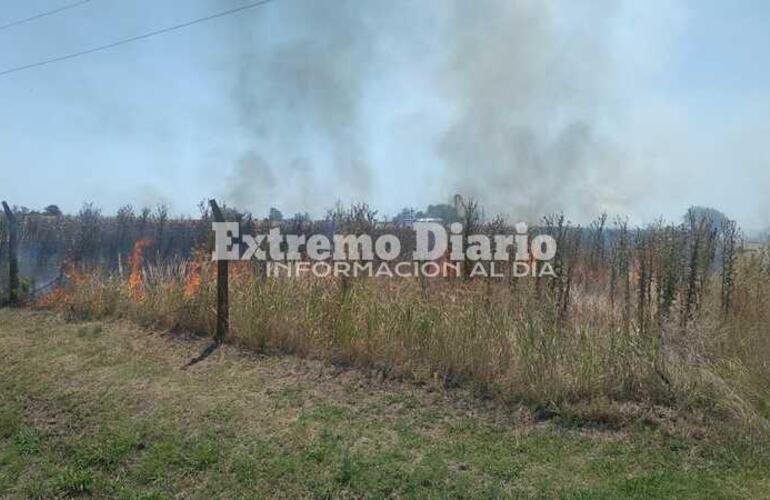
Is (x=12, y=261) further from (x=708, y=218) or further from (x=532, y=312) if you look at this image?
(x=708, y=218)

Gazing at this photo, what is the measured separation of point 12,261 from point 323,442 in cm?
800

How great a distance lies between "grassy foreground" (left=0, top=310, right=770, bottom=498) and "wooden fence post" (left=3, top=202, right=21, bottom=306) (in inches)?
168

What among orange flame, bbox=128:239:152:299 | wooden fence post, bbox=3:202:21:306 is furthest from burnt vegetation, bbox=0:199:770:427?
wooden fence post, bbox=3:202:21:306

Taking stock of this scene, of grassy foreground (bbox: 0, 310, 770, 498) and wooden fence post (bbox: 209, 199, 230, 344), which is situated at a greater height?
wooden fence post (bbox: 209, 199, 230, 344)

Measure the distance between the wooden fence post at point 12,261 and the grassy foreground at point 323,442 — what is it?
4.26 m

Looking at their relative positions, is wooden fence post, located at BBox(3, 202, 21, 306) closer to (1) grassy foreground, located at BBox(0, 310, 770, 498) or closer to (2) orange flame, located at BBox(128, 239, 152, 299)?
(2) orange flame, located at BBox(128, 239, 152, 299)

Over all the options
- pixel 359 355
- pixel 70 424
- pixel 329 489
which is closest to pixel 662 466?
pixel 329 489

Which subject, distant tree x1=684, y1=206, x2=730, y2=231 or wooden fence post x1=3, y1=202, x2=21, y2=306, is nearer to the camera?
distant tree x1=684, y1=206, x2=730, y2=231

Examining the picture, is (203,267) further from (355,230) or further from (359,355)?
(359,355)

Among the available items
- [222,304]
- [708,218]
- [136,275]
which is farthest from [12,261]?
[708,218]

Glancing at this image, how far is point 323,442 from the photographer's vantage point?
11.8ft

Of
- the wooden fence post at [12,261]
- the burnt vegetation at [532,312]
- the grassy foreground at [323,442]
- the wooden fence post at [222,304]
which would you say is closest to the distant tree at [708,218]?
the burnt vegetation at [532,312]

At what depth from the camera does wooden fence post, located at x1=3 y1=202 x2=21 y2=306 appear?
8.64 m

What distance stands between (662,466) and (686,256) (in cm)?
313
